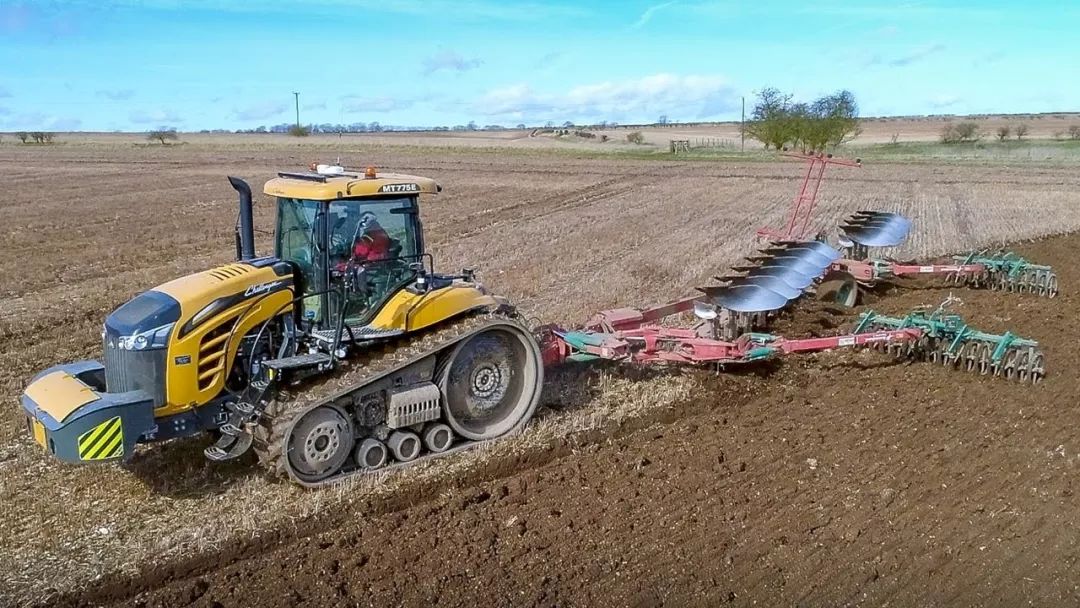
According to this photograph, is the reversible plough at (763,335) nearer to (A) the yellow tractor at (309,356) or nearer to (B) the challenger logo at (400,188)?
(A) the yellow tractor at (309,356)

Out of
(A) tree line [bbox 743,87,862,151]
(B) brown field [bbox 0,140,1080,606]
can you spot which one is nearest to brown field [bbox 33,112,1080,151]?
(A) tree line [bbox 743,87,862,151]

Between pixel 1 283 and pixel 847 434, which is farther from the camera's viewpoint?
pixel 1 283

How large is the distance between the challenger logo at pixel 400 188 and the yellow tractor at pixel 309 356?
0.02m

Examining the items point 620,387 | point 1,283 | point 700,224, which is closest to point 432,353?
Result: point 620,387

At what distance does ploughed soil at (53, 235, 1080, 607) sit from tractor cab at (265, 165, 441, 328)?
5.12 feet

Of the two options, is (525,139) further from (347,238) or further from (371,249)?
(347,238)

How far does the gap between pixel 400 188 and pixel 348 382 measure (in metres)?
1.54

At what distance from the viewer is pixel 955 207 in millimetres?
25219

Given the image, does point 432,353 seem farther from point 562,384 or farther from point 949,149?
point 949,149

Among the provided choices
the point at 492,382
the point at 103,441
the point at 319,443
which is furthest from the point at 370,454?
the point at 103,441

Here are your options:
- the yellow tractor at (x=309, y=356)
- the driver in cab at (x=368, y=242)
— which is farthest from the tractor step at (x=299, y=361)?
the driver in cab at (x=368, y=242)

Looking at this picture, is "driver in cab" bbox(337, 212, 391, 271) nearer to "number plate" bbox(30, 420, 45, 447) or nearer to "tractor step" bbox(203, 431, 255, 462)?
"tractor step" bbox(203, 431, 255, 462)

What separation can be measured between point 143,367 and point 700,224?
1694cm

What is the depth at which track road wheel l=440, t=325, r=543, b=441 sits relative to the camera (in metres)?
7.31
